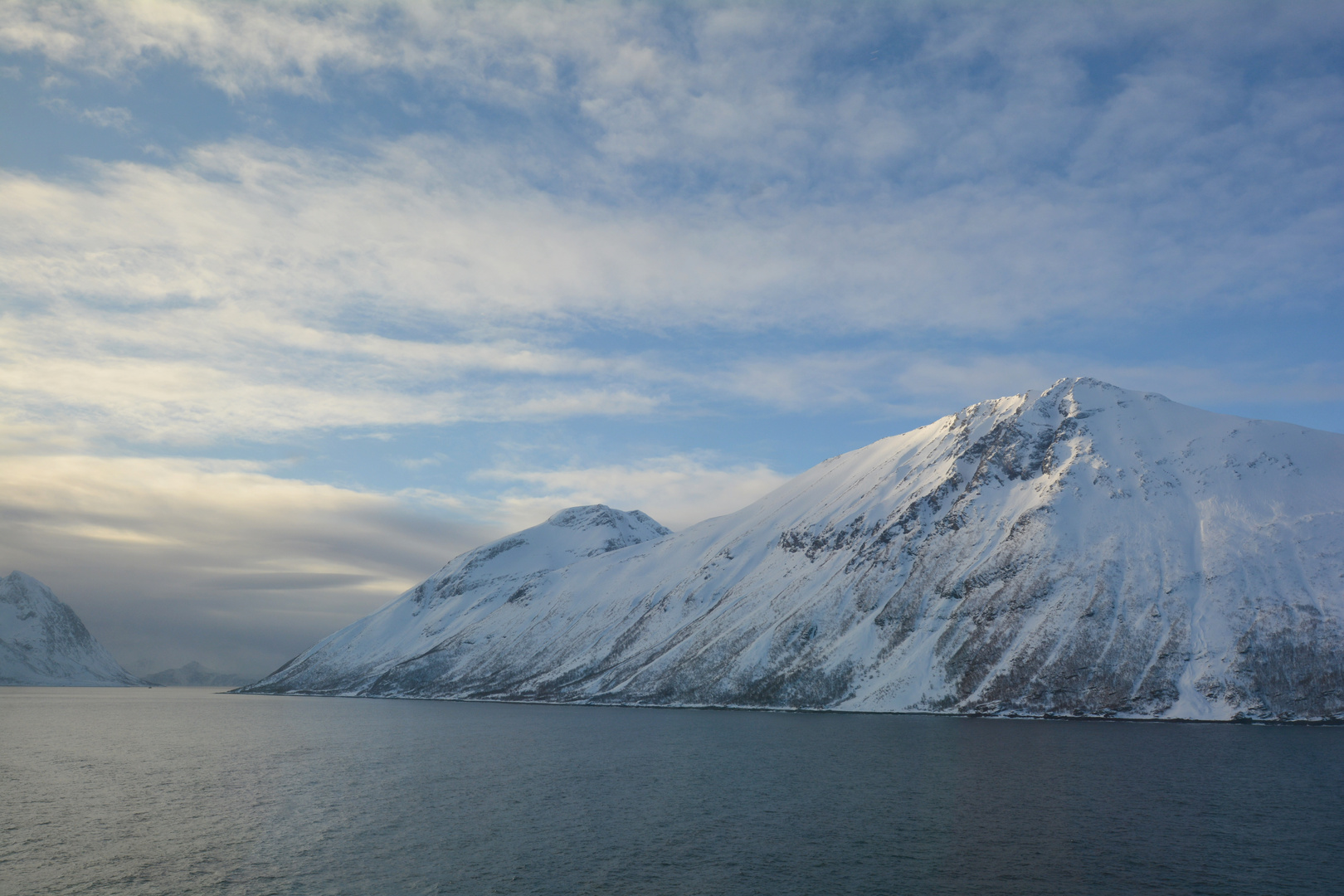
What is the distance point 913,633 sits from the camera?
196500 mm

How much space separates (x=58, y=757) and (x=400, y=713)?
104 meters

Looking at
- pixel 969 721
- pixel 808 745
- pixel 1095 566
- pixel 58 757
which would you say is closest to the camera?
pixel 58 757

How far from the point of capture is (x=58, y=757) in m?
97.1

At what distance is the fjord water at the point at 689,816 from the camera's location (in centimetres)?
4275

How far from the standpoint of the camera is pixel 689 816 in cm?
5922

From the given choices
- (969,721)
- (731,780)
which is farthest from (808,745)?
(969,721)

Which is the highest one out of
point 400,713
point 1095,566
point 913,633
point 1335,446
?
point 1335,446

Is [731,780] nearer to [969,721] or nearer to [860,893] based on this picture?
[860,893]

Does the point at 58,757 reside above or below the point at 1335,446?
below

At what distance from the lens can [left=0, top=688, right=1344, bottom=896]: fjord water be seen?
140ft

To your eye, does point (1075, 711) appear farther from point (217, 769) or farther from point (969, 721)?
point (217, 769)

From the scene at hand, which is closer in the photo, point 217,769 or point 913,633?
point 217,769

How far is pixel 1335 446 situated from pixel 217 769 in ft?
807

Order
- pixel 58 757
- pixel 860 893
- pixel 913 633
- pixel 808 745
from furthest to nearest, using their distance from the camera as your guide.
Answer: pixel 913 633 → pixel 808 745 → pixel 58 757 → pixel 860 893
